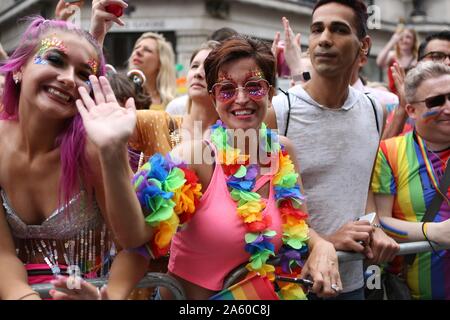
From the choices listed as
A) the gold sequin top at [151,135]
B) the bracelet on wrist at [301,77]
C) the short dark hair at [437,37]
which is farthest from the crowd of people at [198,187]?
the short dark hair at [437,37]

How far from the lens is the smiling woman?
7.04 ft

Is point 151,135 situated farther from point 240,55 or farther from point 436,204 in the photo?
point 436,204

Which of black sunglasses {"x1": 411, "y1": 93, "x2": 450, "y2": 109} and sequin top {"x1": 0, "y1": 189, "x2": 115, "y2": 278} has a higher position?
black sunglasses {"x1": 411, "y1": 93, "x2": 450, "y2": 109}

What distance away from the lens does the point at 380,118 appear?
3.30 m

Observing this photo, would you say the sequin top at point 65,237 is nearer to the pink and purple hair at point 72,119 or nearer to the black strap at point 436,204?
the pink and purple hair at point 72,119

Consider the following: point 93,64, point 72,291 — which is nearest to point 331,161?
point 93,64

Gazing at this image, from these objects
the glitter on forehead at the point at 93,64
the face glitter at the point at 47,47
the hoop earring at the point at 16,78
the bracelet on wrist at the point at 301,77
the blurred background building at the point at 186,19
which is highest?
the face glitter at the point at 47,47

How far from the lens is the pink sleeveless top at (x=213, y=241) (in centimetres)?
219

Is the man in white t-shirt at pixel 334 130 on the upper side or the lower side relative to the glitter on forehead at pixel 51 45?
lower

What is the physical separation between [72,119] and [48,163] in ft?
0.56

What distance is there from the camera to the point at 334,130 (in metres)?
3.10

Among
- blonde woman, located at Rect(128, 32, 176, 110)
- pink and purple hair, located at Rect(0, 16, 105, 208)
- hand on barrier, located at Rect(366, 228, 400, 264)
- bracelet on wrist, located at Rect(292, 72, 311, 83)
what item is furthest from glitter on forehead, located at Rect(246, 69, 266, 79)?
blonde woman, located at Rect(128, 32, 176, 110)

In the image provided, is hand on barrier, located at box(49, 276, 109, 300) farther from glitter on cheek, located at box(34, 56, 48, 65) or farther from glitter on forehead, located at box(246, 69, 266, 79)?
glitter on forehead, located at box(246, 69, 266, 79)

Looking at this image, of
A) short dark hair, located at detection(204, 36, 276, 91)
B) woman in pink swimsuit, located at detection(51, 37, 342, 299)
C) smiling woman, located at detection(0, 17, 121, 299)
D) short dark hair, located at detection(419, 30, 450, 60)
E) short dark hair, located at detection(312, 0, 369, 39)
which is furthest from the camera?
short dark hair, located at detection(419, 30, 450, 60)
